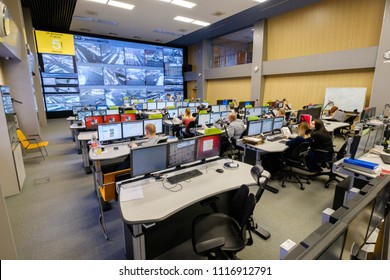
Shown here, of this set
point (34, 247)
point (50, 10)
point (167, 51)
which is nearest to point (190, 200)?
point (34, 247)

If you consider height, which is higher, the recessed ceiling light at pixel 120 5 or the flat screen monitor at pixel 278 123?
the recessed ceiling light at pixel 120 5

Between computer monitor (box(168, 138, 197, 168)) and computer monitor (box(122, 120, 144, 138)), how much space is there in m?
1.93

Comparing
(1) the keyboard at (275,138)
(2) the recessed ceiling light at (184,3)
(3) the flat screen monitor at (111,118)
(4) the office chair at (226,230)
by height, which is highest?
(2) the recessed ceiling light at (184,3)

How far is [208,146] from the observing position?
2.78 metres

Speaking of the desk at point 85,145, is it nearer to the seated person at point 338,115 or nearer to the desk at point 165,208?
the desk at point 165,208

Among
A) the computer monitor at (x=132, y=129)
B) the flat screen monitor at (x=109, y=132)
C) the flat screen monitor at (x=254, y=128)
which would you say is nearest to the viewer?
the flat screen monitor at (x=109, y=132)

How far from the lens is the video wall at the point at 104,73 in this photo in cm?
1098

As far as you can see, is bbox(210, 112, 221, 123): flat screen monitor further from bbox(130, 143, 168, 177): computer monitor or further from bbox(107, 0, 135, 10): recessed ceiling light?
bbox(107, 0, 135, 10): recessed ceiling light

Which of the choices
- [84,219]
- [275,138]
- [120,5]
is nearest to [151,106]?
[120,5]

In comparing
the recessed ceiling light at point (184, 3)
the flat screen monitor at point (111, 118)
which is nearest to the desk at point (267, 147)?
the flat screen monitor at point (111, 118)

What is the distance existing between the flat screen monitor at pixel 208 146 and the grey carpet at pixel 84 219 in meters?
1.09

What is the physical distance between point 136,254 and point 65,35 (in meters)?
12.5

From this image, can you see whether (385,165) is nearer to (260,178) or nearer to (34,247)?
(260,178)

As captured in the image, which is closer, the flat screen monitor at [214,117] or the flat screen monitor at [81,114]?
the flat screen monitor at [214,117]
